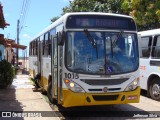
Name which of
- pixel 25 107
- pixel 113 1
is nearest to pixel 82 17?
pixel 25 107

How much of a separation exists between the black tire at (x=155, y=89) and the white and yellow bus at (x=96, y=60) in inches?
139

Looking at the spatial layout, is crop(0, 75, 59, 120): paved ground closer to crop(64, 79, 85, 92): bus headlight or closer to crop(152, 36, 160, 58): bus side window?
crop(64, 79, 85, 92): bus headlight

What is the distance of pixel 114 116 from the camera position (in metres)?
10.4

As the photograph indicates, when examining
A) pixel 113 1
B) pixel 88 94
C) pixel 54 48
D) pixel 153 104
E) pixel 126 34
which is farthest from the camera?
pixel 113 1

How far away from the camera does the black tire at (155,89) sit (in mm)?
13523

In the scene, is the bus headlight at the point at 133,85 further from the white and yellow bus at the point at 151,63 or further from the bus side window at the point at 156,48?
the bus side window at the point at 156,48

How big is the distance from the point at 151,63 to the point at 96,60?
186 inches

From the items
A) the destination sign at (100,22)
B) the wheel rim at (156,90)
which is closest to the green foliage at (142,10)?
the wheel rim at (156,90)

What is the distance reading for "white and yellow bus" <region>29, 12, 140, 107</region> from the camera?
31.6 feet

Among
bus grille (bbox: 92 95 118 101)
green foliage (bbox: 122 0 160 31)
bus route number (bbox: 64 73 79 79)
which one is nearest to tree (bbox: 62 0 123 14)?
green foliage (bbox: 122 0 160 31)

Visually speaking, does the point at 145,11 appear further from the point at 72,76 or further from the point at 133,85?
→ the point at 72,76

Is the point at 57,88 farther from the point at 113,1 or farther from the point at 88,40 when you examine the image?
the point at 113,1

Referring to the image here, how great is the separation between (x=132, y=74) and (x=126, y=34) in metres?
1.17

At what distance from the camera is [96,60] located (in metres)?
9.80
